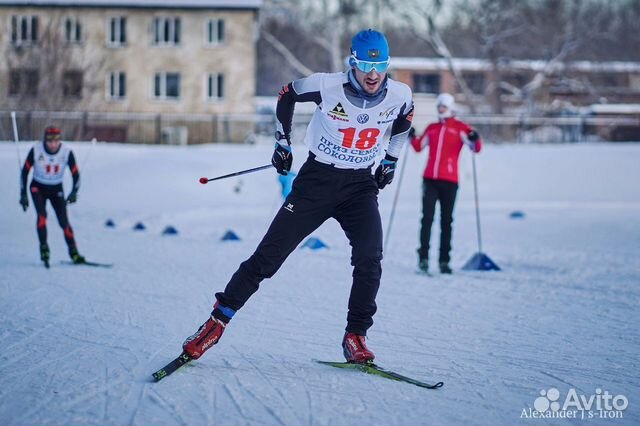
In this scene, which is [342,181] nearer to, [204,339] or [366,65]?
[366,65]

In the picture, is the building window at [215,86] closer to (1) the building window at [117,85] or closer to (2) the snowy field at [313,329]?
(1) the building window at [117,85]

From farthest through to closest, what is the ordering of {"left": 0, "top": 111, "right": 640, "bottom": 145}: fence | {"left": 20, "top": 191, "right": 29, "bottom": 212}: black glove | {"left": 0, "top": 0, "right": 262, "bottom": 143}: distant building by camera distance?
{"left": 0, "top": 0, "right": 262, "bottom": 143}: distant building → {"left": 0, "top": 111, "right": 640, "bottom": 145}: fence → {"left": 20, "top": 191, "right": 29, "bottom": 212}: black glove

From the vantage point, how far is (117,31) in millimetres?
36969

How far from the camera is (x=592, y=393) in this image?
14.7ft

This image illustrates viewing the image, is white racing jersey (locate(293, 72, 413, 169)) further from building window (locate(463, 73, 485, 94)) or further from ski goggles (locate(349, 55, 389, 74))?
building window (locate(463, 73, 485, 94))

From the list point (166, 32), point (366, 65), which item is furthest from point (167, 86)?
point (366, 65)

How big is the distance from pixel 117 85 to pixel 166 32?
3.14 m

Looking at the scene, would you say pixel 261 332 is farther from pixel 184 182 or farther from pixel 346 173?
pixel 184 182

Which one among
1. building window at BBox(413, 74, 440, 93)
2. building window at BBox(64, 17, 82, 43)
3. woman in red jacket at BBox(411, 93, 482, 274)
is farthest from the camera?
building window at BBox(413, 74, 440, 93)

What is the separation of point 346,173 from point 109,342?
202 cm

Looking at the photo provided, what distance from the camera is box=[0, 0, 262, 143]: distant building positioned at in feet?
119

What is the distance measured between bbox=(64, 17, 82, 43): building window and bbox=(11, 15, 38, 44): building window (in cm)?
129

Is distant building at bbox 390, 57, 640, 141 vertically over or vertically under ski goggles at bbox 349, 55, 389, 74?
under

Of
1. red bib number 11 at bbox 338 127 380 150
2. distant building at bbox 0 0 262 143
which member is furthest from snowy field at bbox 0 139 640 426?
distant building at bbox 0 0 262 143
